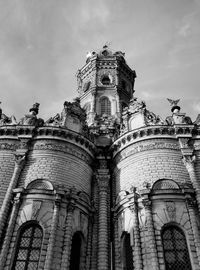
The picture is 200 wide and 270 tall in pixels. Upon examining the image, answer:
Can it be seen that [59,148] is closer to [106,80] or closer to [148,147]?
[148,147]

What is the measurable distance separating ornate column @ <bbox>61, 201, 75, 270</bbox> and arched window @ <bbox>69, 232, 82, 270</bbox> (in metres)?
1.03

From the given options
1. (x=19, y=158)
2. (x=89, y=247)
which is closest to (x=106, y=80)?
(x=19, y=158)

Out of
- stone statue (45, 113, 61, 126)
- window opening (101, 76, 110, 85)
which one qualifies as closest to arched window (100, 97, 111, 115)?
window opening (101, 76, 110, 85)

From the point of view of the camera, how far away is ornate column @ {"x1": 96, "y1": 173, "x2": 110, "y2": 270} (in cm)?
1703

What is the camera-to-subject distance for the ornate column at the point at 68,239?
51.2 feet

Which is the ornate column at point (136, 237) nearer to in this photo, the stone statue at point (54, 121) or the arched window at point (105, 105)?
the stone statue at point (54, 121)

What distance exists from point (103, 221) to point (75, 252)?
9.01 feet

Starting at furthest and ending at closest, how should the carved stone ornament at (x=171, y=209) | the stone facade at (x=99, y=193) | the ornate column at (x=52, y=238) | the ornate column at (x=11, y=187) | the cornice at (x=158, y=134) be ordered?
the cornice at (x=158, y=134) → the ornate column at (x=11, y=187) → the carved stone ornament at (x=171, y=209) → the stone facade at (x=99, y=193) → the ornate column at (x=52, y=238)

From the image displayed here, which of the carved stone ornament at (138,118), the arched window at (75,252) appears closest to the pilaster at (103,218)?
the arched window at (75,252)

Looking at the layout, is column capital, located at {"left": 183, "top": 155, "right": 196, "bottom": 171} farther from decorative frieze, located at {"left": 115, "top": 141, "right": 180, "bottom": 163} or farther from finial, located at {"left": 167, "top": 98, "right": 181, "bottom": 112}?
finial, located at {"left": 167, "top": 98, "right": 181, "bottom": 112}

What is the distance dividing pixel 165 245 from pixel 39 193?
8373mm

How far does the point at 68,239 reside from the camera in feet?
53.9

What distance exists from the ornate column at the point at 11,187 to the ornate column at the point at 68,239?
3.81m

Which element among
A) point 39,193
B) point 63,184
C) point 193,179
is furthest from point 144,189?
point 39,193
